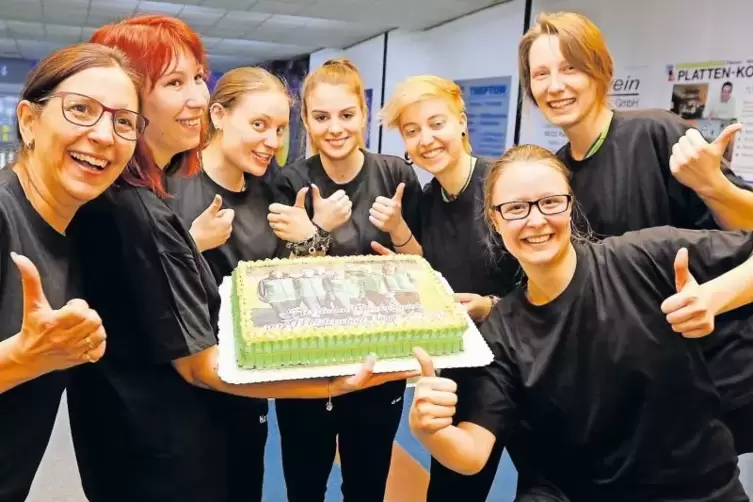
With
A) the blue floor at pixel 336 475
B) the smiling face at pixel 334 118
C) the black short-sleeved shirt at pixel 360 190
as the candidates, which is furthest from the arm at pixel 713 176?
the blue floor at pixel 336 475

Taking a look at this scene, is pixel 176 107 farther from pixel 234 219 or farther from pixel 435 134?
pixel 435 134

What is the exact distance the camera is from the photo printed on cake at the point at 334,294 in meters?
1.62

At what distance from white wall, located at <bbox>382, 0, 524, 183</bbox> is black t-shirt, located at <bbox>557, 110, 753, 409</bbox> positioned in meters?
4.20

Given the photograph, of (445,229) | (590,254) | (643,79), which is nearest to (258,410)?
(445,229)

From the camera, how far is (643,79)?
4.45m

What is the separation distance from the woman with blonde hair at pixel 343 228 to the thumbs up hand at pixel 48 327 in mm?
1070

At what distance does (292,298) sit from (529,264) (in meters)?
0.63

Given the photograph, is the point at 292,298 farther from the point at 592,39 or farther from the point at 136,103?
the point at 592,39

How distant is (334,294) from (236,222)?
578 millimetres

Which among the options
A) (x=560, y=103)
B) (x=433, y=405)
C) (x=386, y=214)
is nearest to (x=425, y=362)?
(x=433, y=405)

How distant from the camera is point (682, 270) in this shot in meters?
1.44

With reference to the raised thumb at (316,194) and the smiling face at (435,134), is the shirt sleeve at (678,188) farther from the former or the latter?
the raised thumb at (316,194)

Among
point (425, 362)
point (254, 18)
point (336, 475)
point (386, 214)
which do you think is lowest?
point (336, 475)

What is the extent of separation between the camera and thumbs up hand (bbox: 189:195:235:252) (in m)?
1.94
